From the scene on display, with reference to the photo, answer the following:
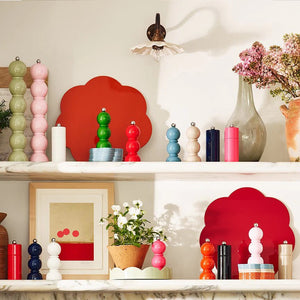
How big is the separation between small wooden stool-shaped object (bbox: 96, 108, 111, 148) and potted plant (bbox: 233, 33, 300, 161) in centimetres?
53

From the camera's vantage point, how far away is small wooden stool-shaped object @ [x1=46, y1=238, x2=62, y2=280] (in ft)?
8.03

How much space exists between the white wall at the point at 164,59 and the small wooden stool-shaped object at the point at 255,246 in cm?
24

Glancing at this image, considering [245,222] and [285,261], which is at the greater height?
[245,222]

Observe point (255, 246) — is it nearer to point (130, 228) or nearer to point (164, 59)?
point (130, 228)

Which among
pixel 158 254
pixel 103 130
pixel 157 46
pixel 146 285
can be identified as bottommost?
pixel 146 285

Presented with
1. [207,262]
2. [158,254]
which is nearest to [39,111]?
[158,254]

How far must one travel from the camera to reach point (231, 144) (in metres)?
2.43

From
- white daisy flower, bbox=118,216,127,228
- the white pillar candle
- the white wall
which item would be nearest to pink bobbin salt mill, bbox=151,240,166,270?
white daisy flower, bbox=118,216,127,228

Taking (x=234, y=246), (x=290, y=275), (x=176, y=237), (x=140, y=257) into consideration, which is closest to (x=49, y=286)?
(x=140, y=257)

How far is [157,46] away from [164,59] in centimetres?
16

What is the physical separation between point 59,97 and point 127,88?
0.93 ft

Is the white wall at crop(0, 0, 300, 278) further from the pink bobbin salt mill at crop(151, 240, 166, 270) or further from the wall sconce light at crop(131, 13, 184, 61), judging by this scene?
the pink bobbin salt mill at crop(151, 240, 166, 270)

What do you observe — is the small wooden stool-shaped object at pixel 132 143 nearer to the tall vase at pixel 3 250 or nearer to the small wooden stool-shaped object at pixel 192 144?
the small wooden stool-shaped object at pixel 192 144

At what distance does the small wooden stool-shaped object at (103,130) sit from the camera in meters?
2.47
